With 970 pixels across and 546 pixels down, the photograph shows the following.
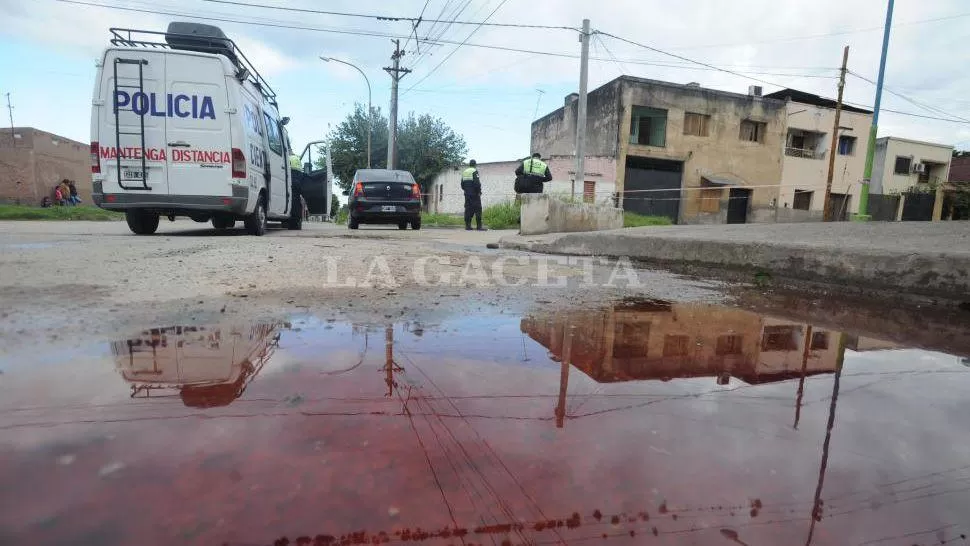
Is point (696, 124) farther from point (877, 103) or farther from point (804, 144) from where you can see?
point (877, 103)

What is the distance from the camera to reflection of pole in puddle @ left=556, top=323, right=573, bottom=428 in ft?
4.17

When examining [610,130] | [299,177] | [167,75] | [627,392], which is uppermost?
[610,130]

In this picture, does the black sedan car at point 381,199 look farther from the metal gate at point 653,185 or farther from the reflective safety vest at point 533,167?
the metal gate at point 653,185

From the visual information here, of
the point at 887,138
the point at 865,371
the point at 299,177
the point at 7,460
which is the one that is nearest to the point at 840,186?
the point at 887,138

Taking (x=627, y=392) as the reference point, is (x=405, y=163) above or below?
above

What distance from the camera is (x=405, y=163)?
1272 inches

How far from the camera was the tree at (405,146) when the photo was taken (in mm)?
31719

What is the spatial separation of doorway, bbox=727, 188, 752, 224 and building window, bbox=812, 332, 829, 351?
976 inches

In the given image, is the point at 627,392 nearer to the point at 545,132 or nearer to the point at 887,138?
the point at 545,132

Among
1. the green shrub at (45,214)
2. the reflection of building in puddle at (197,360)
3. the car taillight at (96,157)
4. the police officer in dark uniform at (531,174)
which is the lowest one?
the green shrub at (45,214)

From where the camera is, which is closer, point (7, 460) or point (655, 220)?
point (7, 460)

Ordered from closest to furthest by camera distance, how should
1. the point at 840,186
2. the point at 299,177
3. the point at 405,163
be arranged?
the point at 299,177
the point at 840,186
the point at 405,163

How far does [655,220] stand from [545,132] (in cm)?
1130

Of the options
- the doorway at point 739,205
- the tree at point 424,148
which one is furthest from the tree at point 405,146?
the doorway at point 739,205
